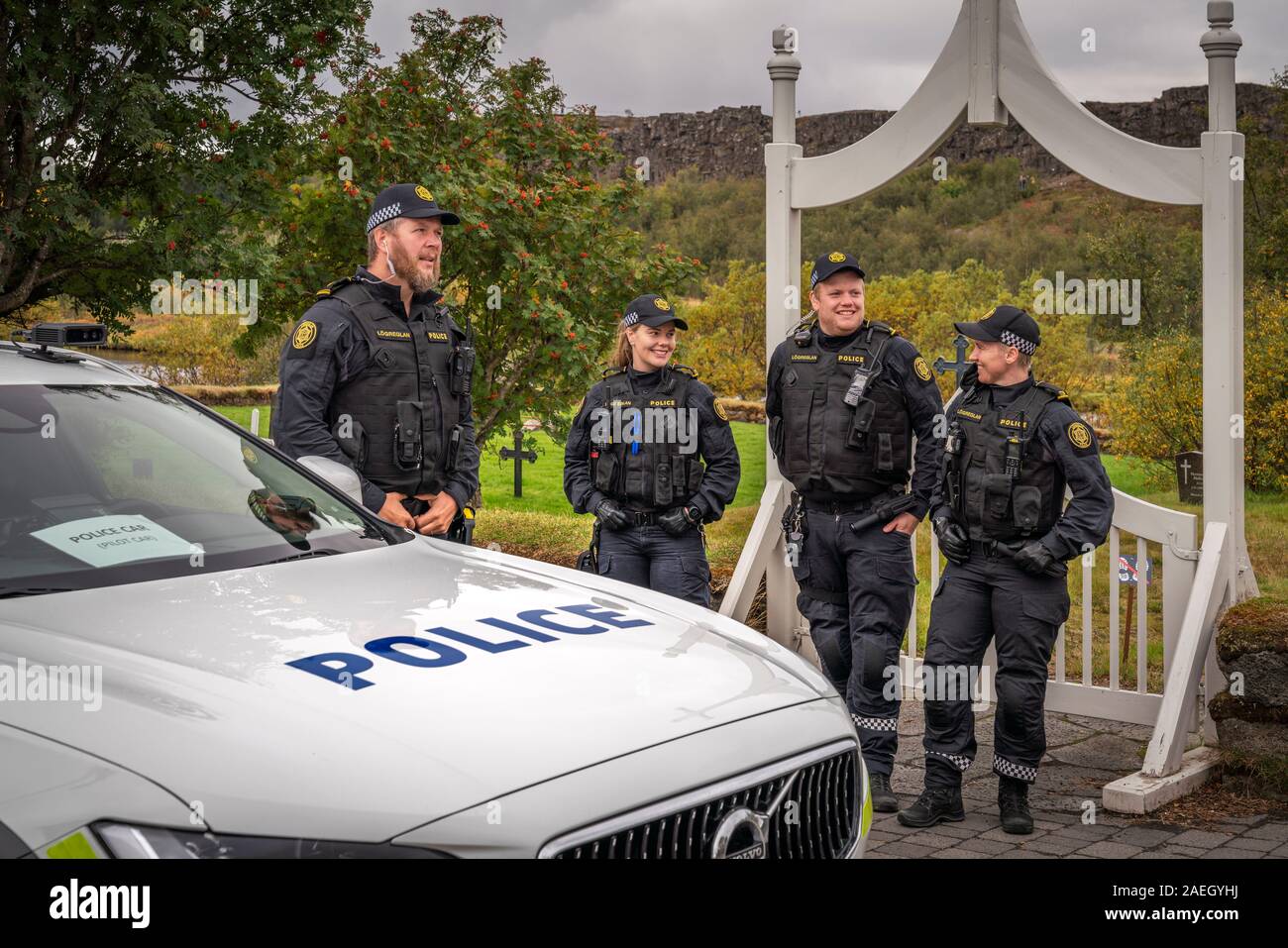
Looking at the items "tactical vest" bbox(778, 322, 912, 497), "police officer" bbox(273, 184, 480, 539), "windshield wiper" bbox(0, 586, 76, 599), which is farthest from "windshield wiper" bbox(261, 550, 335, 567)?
"tactical vest" bbox(778, 322, 912, 497)

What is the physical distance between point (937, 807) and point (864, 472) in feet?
4.56

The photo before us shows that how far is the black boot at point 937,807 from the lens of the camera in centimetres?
507

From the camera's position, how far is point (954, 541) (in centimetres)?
515

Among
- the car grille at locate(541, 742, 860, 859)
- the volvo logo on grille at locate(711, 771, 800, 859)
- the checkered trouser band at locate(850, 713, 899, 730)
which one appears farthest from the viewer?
the checkered trouser band at locate(850, 713, 899, 730)

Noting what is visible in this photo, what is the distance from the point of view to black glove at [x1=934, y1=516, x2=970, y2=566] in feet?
16.9

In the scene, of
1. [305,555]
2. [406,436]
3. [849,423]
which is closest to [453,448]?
[406,436]

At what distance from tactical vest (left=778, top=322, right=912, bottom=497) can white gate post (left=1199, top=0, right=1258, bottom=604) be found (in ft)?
4.65

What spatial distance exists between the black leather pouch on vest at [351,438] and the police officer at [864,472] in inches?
73.7

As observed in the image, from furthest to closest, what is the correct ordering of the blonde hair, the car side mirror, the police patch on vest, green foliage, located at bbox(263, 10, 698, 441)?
green foliage, located at bbox(263, 10, 698, 441)
the blonde hair
the police patch on vest
the car side mirror

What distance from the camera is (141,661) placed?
2408mm

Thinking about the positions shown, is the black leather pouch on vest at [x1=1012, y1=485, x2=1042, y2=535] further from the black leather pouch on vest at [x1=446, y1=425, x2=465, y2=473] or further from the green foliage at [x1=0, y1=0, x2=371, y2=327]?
the green foliage at [x1=0, y1=0, x2=371, y2=327]

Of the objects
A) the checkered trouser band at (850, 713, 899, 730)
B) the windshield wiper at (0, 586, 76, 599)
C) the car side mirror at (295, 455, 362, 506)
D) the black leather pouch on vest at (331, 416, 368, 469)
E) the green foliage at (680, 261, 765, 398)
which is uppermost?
the green foliage at (680, 261, 765, 398)

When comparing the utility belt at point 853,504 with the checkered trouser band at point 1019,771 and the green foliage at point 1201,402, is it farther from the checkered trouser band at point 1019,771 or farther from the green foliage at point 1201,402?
the green foliage at point 1201,402

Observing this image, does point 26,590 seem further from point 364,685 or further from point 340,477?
point 340,477
